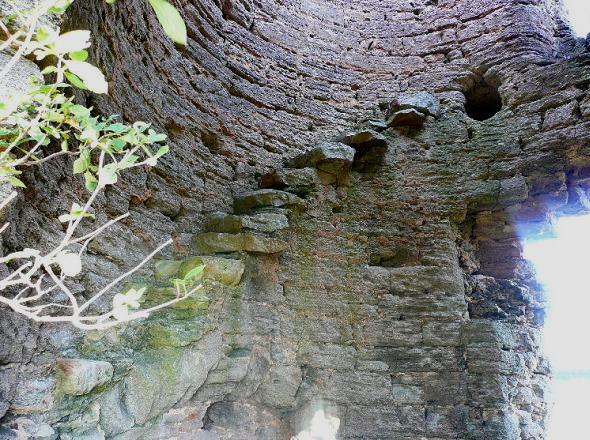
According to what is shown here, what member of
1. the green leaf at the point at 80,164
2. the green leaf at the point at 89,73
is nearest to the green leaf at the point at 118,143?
the green leaf at the point at 80,164

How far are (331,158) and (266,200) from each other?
83 centimetres

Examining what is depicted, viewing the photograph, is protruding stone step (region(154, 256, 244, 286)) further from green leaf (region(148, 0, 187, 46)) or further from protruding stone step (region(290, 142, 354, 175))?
green leaf (region(148, 0, 187, 46))

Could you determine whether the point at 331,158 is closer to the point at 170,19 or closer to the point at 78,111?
the point at 78,111

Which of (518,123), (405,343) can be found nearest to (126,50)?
(405,343)

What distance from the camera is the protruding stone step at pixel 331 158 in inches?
166

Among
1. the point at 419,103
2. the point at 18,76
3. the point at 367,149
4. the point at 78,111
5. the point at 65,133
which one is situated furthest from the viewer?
the point at 419,103

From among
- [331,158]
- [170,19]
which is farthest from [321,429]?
[170,19]

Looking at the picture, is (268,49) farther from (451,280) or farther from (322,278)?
(451,280)

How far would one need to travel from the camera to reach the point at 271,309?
371 cm

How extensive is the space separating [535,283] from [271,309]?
103 inches

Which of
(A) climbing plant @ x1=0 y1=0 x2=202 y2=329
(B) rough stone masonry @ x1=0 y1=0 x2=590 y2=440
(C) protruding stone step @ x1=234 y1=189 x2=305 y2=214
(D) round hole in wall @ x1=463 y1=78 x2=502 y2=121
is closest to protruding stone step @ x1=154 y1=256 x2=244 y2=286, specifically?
(B) rough stone masonry @ x1=0 y1=0 x2=590 y2=440

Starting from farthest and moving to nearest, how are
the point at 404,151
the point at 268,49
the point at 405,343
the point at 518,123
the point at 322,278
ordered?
the point at 268,49, the point at 404,151, the point at 518,123, the point at 322,278, the point at 405,343

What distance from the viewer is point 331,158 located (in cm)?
420

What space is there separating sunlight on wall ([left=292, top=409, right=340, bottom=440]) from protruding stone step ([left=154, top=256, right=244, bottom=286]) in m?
1.27
